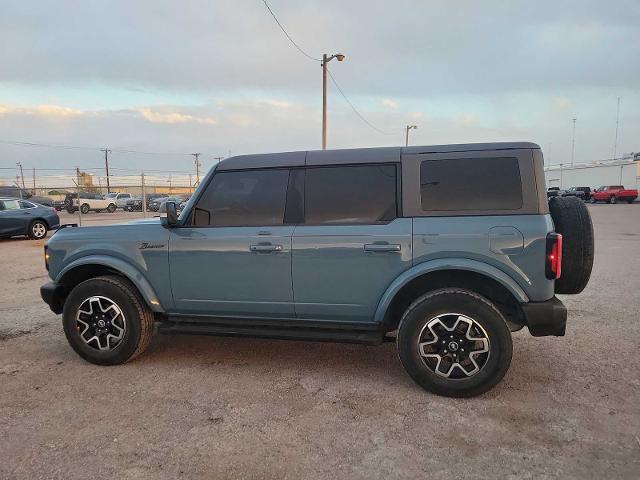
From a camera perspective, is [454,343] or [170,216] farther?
[170,216]

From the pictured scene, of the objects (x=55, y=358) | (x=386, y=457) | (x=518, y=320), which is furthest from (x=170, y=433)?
(x=518, y=320)

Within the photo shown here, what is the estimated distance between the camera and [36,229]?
1439 centimetres

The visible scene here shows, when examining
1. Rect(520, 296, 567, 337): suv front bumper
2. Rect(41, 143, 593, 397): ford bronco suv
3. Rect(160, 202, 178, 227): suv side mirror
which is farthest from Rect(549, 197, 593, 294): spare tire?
Rect(160, 202, 178, 227): suv side mirror

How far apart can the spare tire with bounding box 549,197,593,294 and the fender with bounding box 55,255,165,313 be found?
11.3 ft

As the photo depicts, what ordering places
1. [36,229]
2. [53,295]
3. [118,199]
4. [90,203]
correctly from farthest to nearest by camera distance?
[118,199]
[90,203]
[36,229]
[53,295]

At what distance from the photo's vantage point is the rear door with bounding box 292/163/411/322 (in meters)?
3.56

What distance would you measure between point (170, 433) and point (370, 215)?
212 cm

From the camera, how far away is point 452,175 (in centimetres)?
354

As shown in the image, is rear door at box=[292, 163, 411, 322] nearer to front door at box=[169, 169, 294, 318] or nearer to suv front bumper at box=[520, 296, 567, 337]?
front door at box=[169, 169, 294, 318]

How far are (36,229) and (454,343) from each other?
14.9m

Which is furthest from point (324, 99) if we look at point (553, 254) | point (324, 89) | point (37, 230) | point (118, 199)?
point (118, 199)

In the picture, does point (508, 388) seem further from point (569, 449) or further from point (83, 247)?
point (83, 247)

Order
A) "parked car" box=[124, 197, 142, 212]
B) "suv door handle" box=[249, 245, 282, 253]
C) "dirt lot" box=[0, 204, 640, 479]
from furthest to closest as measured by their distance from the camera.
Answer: "parked car" box=[124, 197, 142, 212] < "suv door handle" box=[249, 245, 282, 253] < "dirt lot" box=[0, 204, 640, 479]

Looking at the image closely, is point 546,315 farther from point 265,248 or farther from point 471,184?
point 265,248
